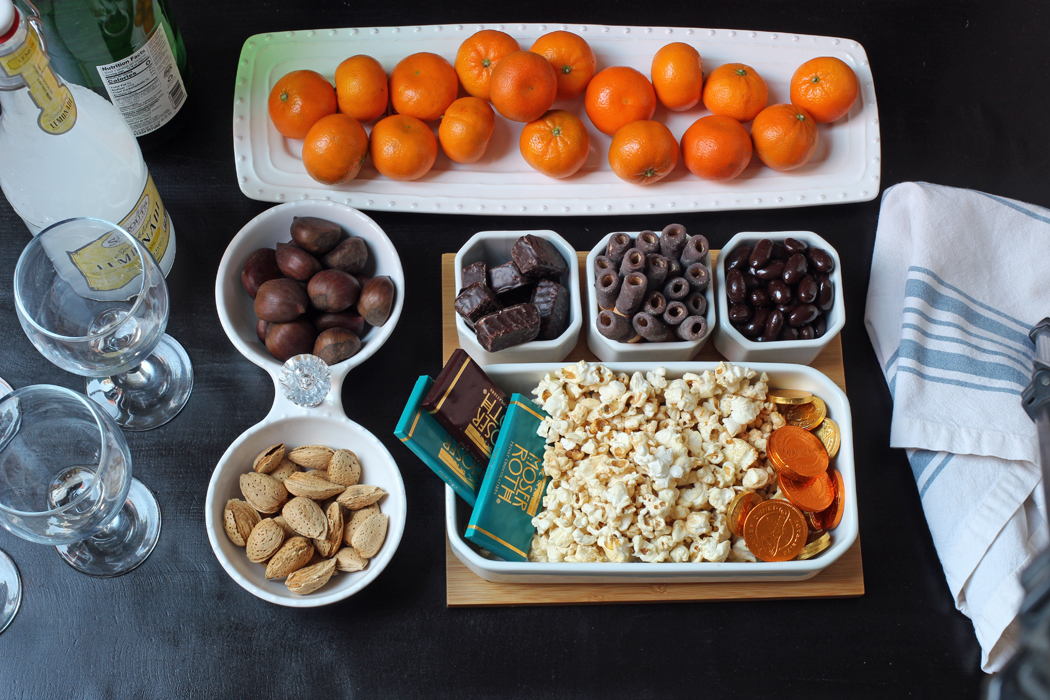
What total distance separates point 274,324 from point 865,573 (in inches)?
31.8

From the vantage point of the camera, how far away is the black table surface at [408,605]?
3.05 ft

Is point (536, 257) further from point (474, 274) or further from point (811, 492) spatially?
point (811, 492)

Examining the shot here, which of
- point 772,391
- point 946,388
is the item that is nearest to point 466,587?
point 772,391

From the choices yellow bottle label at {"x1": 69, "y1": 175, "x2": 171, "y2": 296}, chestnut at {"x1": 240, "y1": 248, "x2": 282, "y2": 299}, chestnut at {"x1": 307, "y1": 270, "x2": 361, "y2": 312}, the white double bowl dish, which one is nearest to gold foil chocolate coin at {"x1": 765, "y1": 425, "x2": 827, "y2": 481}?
the white double bowl dish

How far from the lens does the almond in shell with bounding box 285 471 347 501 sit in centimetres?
92

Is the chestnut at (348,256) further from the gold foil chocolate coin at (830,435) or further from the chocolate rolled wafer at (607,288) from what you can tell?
the gold foil chocolate coin at (830,435)

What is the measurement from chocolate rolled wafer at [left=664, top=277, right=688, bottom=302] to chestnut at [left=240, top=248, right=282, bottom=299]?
1.64 ft

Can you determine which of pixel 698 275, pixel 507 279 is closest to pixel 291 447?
pixel 507 279

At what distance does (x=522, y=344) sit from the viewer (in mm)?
937

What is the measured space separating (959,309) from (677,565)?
54cm

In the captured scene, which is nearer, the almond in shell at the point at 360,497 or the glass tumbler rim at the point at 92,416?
the glass tumbler rim at the point at 92,416

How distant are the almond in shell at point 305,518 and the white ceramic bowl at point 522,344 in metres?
0.26

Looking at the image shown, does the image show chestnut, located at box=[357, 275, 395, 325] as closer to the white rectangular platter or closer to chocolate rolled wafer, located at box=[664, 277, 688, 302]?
the white rectangular platter

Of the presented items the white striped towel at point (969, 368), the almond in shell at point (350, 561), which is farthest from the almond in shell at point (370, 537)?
the white striped towel at point (969, 368)
